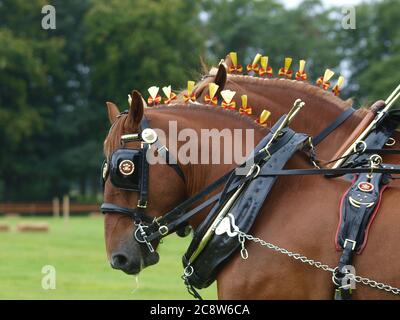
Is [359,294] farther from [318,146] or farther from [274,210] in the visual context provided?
[318,146]

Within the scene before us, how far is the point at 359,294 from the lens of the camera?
14.8 ft

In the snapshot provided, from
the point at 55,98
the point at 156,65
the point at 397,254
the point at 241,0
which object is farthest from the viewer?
the point at 241,0

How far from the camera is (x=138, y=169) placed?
502 cm

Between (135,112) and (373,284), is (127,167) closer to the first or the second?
(135,112)

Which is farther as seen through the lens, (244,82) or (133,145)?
(244,82)

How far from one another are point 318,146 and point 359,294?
Result: 3339 millimetres

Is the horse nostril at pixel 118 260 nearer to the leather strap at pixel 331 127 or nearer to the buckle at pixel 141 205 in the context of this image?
the buckle at pixel 141 205

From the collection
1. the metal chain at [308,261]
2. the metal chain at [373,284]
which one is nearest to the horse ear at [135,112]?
the metal chain at [308,261]

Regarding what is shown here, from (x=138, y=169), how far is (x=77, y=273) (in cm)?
1191

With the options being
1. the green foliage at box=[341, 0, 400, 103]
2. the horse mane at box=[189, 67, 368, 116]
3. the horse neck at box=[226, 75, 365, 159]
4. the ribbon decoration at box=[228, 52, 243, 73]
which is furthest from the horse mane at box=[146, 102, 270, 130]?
the green foliage at box=[341, 0, 400, 103]

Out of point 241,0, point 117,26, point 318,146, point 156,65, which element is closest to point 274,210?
point 318,146

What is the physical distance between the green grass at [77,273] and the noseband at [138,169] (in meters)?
3.12

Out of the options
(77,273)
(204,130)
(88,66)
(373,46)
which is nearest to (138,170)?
(204,130)

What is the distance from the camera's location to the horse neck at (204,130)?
5.11 m
